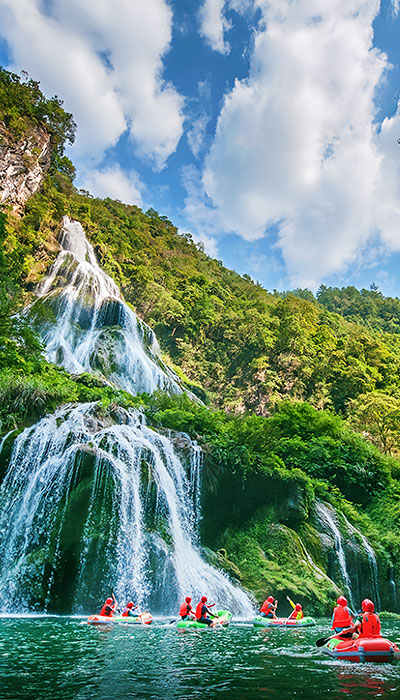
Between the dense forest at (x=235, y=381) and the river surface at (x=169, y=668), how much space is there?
20.7ft

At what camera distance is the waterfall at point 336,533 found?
16.3m

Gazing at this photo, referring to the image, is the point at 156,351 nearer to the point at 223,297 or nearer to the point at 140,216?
the point at 223,297

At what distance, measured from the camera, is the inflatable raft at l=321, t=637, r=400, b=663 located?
6848 mm

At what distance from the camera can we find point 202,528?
51.6ft

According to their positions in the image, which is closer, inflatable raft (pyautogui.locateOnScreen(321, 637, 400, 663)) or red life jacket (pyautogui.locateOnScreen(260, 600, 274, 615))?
inflatable raft (pyautogui.locateOnScreen(321, 637, 400, 663))

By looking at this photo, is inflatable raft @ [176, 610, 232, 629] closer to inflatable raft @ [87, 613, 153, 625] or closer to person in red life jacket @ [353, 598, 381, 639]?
inflatable raft @ [87, 613, 153, 625]

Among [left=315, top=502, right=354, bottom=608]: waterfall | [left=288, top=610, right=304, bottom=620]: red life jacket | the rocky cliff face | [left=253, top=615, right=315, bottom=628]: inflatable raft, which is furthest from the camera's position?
the rocky cliff face

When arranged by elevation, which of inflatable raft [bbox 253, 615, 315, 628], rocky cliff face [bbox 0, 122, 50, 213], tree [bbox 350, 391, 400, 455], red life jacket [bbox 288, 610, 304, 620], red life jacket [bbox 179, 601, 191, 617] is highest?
rocky cliff face [bbox 0, 122, 50, 213]

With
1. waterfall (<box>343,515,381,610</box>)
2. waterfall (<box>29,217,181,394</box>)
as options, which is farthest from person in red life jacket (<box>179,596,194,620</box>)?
waterfall (<box>29,217,181,394</box>)

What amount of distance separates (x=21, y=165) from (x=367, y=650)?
37.9m

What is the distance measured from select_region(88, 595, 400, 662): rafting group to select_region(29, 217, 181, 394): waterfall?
1589 cm

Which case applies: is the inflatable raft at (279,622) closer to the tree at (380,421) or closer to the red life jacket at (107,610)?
the red life jacket at (107,610)

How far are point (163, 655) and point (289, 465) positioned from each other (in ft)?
49.1

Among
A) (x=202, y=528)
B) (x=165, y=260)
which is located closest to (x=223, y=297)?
(x=165, y=260)
